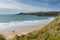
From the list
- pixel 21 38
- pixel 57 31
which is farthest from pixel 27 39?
pixel 57 31

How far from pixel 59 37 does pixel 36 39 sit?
1.24 m

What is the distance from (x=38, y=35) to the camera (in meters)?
9.41

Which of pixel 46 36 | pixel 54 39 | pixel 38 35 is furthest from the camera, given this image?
pixel 38 35

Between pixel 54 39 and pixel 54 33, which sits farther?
pixel 54 33

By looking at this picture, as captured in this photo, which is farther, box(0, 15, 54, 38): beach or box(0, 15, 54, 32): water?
box(0, 15, 54, 32): water

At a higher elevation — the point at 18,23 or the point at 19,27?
the point at 19,27

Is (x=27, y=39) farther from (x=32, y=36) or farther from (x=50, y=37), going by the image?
(x=50, y=37)

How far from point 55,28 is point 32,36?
4.61ft

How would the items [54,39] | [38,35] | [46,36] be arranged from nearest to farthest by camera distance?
[54,39]
[46,36]
[38,35]

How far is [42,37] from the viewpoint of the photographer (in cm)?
893

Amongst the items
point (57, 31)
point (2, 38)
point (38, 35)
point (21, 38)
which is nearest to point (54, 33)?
point (57, 31)

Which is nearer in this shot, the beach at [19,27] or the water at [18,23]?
the beach at [19,27]

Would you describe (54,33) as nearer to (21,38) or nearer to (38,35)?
(38,35)

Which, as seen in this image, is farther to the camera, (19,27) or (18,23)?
(18,23)
